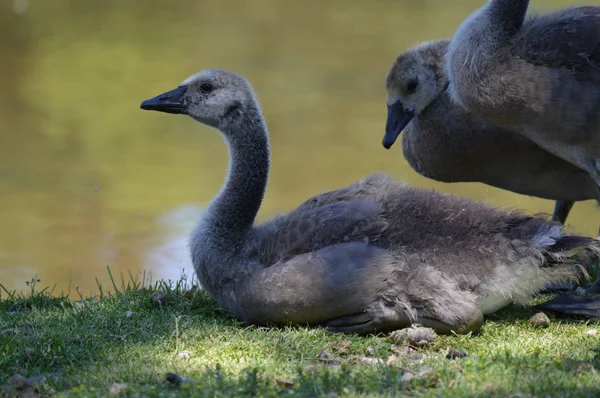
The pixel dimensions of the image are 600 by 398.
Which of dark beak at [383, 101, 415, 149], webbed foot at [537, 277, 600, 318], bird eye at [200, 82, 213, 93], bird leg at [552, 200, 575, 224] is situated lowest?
webbed foot at [537, 277, 600, 318]

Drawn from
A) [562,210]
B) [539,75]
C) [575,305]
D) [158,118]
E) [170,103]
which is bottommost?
[575,305]

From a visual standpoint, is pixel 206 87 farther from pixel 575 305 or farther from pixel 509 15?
pixel 575 305

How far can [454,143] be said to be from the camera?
274 inches

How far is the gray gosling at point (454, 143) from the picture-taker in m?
6.78

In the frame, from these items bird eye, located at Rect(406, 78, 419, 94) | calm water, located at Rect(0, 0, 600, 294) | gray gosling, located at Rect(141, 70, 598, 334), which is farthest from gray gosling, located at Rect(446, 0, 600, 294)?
calm water, located at Rect(0, 0, 600, 294)

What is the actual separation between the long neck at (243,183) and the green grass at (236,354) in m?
0.56

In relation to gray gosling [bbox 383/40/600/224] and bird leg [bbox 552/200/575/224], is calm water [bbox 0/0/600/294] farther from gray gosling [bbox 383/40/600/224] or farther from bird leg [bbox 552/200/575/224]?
gray gosling [bbox 383/40/600/224]

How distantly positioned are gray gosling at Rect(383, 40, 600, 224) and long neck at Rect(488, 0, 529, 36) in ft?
2.79

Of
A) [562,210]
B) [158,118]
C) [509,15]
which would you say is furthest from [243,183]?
[158,118]

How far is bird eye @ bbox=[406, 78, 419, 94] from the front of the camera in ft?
23.3

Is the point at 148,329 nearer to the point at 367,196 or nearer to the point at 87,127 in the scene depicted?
the point at 367,196

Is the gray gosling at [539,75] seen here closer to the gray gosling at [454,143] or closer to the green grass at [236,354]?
the gray gosling at [454,143]

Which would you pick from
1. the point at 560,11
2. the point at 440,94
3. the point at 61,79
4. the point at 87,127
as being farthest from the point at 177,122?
the point at 560,11

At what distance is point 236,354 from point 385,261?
1.00 meters
